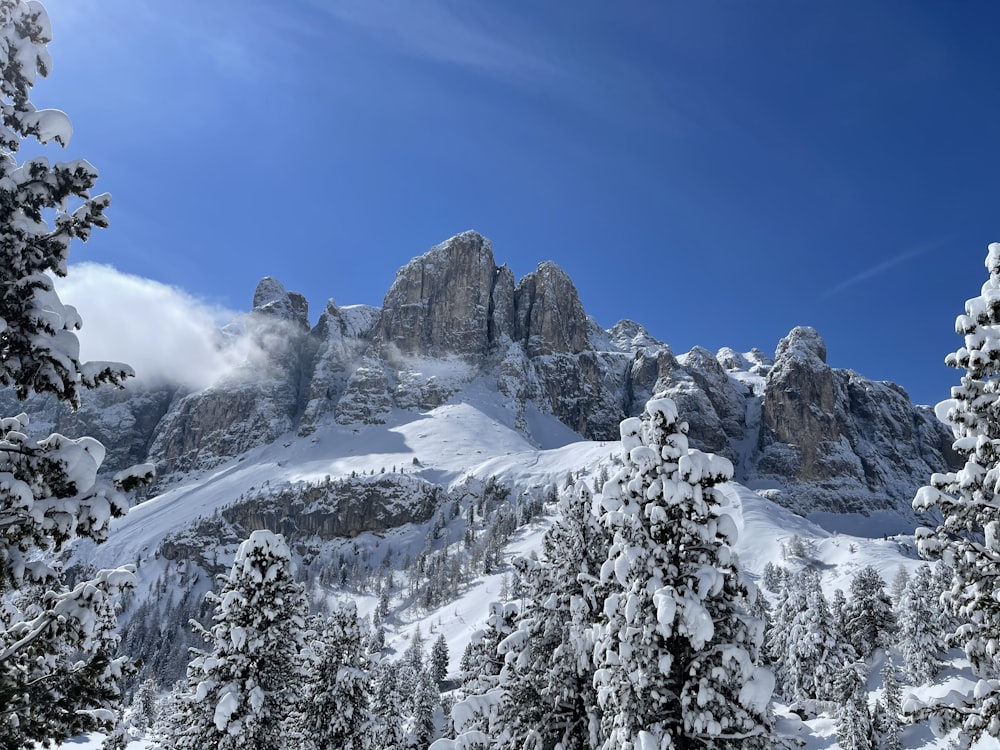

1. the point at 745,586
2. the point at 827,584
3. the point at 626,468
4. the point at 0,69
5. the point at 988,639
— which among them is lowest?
the point at 988,639

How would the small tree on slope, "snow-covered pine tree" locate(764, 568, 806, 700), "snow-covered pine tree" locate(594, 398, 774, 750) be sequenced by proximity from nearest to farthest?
the small tree on slope → "snow-covered pine tree" locate(594, 398, 774, 750) → "snow-covered pine tree" locate(764, 568, 806, 700)

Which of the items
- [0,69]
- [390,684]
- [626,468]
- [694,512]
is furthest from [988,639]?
[390,684]

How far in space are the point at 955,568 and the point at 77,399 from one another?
12.9 metres

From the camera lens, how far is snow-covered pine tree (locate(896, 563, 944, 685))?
177 ft

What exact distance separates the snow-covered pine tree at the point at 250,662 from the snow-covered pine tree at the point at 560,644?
22.5 ft

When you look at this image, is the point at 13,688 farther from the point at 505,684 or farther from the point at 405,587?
the point at 405,587

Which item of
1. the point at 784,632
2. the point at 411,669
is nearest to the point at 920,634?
the point at 784,632

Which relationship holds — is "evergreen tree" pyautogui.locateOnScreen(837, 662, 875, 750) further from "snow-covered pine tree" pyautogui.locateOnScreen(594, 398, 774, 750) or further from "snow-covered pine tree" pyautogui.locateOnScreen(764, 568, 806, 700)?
"snow-covered pine tree" pyautogui.locateOnScreen(594, 398, 774, 750)

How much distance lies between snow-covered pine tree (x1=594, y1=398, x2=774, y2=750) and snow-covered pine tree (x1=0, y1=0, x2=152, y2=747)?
8.18m

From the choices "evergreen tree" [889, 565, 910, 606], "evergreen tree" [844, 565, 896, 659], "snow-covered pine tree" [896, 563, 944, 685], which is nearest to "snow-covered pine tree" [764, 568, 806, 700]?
"evergreen tree" [844, 565, 896, 659]

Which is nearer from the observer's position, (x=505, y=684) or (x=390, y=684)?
(x=505, y=684)

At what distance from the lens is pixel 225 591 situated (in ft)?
63.4

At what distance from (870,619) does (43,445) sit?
243ft

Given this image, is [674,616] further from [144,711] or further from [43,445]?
[144,711]
